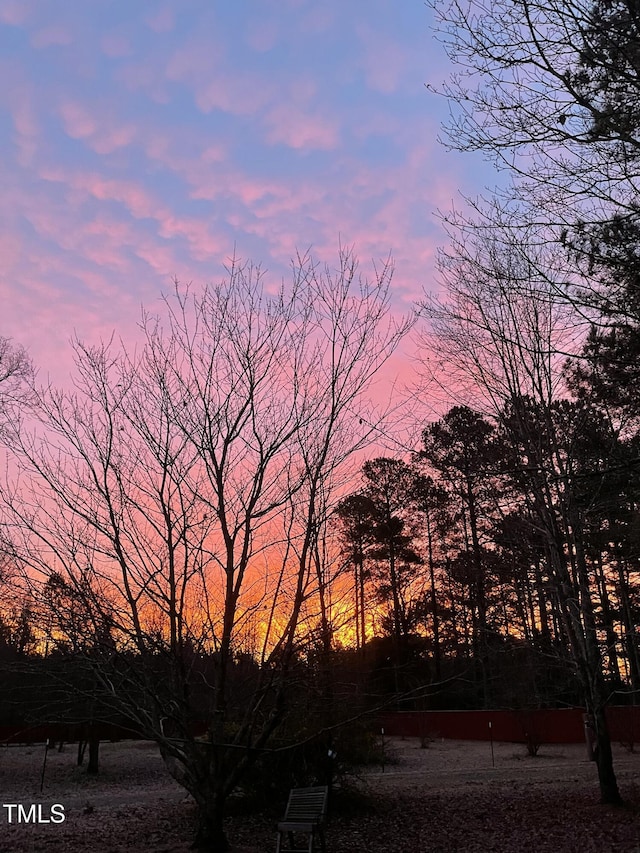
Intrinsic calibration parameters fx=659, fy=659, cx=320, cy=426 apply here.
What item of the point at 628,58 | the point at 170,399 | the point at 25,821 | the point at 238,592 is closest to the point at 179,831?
the point at 25,821

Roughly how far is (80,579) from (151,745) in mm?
26096

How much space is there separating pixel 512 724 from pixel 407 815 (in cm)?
1565

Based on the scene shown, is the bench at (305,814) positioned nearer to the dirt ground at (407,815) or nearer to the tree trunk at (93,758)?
the dirt ground at (407,815)

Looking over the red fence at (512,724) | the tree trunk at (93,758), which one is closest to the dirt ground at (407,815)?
the red fence at (512,724)

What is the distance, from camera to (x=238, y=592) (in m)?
7.94

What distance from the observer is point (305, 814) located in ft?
26.4

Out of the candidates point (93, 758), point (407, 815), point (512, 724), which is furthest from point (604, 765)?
point (93, 758)

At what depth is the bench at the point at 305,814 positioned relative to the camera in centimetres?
740

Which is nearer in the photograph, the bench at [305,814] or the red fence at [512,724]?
the bench at [305,814]

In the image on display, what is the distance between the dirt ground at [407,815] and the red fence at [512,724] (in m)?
1.77

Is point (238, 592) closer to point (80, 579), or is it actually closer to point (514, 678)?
point (80, 579)

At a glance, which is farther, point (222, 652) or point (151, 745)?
point (151, 745)

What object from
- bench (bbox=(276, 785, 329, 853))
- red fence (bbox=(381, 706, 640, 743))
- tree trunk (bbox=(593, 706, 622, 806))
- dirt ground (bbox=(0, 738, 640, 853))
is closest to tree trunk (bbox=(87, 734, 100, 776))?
dirt ground (bbox=(0, 738, 640, 853))

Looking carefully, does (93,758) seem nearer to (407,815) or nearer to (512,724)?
(407,815)
